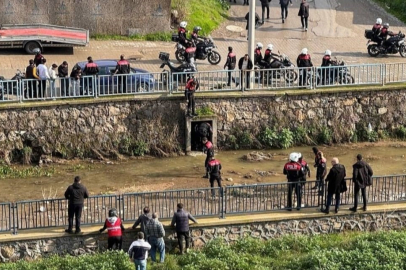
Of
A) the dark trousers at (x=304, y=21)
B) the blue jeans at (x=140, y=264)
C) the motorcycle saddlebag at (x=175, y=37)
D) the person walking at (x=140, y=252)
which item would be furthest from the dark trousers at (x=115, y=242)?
the dark trousers at (x=304, y=21)

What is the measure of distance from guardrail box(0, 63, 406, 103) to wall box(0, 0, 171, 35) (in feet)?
20.2

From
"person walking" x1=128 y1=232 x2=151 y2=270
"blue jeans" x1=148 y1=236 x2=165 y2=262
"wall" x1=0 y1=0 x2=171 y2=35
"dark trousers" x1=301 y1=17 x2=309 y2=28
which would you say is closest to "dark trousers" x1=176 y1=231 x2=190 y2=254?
"blue jeans" x1=148 y1=236 x2=165 y2=262

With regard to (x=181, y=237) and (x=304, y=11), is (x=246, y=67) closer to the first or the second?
(x=304, y=11)

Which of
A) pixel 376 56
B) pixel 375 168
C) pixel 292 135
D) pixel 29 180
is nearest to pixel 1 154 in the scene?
pixel 29 180

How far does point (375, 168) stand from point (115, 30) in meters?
11.5

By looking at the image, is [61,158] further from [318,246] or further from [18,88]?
[318,246]

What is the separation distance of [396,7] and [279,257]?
20049 mm

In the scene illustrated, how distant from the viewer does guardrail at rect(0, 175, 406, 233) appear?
24562 mm

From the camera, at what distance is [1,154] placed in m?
29.4

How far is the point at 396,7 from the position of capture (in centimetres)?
Result: 4166

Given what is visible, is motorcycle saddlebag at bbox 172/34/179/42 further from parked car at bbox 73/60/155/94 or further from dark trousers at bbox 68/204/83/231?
dark trousers at bbox 68/204/83/231

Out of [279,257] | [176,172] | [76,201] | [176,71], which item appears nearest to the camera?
[76,201]

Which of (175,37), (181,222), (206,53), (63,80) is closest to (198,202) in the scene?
Result: (181,222)

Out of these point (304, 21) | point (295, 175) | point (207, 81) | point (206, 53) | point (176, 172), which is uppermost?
point (304, 21)
